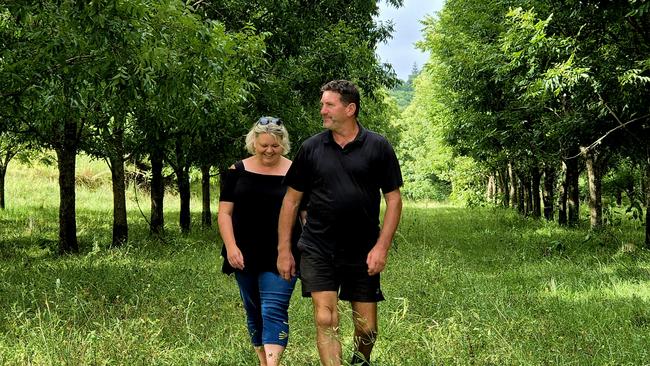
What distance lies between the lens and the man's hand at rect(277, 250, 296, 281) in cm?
459

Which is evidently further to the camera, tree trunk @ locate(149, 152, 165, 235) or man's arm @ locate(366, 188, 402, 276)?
tree trunk @ locate(149, 152, 165, 235)

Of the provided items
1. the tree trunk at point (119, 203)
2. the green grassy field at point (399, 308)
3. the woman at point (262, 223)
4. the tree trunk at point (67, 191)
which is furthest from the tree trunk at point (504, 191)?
the woman at point (262, 223)

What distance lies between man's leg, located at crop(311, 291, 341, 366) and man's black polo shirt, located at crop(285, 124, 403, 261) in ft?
0.97

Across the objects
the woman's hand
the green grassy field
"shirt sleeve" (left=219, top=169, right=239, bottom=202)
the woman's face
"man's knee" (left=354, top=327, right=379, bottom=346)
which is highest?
the woman's face

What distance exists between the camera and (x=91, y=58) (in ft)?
22.5

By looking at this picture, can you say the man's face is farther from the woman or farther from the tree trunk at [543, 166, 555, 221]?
the tree trunk at [543, 166, 555, 221]

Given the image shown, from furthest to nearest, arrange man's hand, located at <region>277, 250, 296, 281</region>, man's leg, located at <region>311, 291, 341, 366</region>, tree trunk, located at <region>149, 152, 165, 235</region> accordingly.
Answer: tree trunk, located at <region>149, 152, 165, 235</region>, man's hand, located at <region>277, 250, 296, 281</region>, man's leg, located at <region>311, 291, 341, 366</region>

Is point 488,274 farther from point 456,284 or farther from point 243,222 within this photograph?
point 243,222

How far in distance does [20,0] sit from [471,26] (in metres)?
16.4

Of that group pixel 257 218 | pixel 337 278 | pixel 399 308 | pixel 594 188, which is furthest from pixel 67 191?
pixel 594 188

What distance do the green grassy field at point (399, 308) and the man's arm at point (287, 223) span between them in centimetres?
77

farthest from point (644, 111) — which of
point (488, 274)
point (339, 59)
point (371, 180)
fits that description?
point (371, 180)

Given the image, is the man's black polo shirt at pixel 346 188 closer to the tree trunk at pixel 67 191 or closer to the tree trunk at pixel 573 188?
the tree trunk at pixel 67 191

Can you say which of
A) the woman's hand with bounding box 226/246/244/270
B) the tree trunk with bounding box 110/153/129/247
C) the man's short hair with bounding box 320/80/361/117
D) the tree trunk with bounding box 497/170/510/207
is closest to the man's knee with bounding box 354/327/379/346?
the woman's hand with bounding box 226/246/244/270
